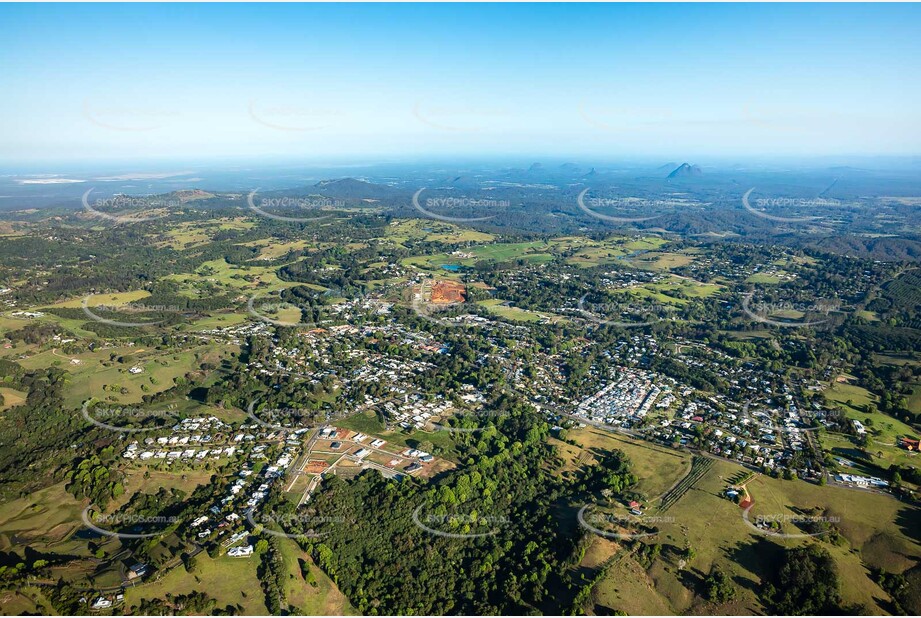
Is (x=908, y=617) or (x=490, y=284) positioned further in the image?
(x=490, y=284)

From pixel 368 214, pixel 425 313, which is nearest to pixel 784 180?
pixel 368 214

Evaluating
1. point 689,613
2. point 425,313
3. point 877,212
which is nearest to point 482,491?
point 689,613

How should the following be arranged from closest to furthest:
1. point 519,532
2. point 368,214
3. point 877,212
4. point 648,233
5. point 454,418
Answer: point 519,532
point 454,418
point 648,233
point 368,214
point 877,212

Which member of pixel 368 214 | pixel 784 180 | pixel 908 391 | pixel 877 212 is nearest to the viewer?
pixel 908 391

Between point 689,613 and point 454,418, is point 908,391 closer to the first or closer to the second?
point 689,613
